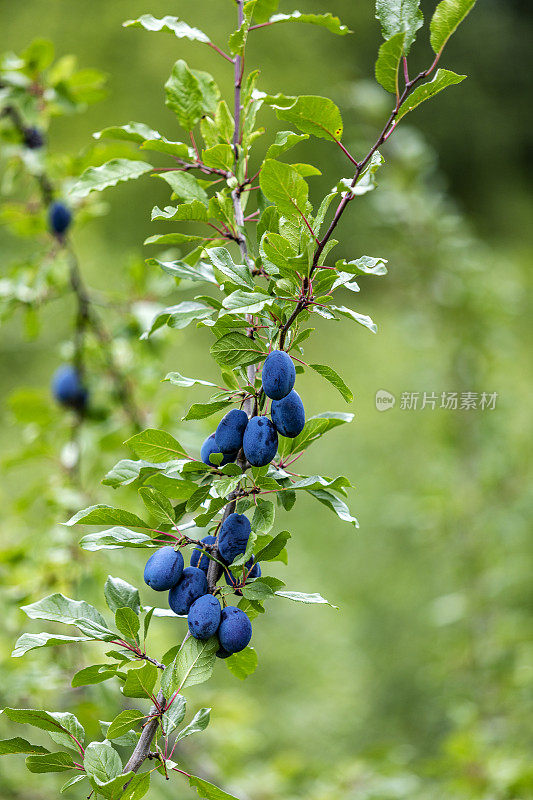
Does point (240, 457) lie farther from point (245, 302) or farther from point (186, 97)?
point (186, 97)

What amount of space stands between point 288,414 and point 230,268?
0.07 metres

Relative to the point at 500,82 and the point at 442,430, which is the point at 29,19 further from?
the point at 442,430

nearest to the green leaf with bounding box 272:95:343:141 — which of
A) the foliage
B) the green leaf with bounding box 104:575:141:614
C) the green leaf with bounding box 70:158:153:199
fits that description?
the foliage

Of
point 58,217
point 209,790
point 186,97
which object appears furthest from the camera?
point 58,217

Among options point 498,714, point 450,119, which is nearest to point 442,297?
point 498,714

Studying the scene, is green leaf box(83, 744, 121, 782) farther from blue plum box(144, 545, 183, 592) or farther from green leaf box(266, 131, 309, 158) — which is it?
green leaf box(266, 131, 309, 158)

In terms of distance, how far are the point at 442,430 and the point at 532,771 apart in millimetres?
564

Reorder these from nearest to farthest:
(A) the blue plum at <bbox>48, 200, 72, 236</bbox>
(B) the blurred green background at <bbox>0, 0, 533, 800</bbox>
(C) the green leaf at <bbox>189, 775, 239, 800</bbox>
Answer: (C) the green leaf at <bbox>189, 775, 239, 800</bbox> → (A) the blue plum at <bbox>48, 200, 72, 236</bbox> → (B) the blurred green background at <bbox>0, 0, 533, 800</bbox>

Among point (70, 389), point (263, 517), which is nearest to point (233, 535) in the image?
point (263, 517)

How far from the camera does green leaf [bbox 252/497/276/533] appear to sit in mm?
281

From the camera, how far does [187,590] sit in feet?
0.95

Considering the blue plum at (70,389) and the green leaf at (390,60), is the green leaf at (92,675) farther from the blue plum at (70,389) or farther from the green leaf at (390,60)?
the blue plum at (70,389)

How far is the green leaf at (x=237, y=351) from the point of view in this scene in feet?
0.95

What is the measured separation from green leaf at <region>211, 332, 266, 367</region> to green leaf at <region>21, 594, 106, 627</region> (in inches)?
4.7
